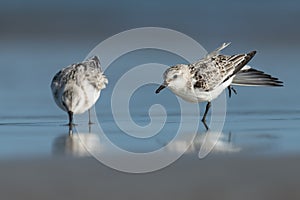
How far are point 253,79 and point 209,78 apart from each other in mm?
978

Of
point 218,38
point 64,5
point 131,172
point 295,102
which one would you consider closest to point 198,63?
point 295,102

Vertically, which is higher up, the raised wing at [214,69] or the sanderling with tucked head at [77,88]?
the raised wing at [214,69]

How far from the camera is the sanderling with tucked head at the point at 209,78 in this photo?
10.1 metres

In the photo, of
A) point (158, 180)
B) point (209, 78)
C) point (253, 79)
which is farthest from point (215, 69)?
point (158, 180)

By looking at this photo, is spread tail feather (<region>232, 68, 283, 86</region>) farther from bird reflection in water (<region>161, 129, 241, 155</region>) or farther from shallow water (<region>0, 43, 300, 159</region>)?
bird reflection in water (<region>161, 129, 241, 155</region>)

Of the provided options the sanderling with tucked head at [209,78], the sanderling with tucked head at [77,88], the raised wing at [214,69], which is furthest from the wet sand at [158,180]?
the raised wing at [214,69]

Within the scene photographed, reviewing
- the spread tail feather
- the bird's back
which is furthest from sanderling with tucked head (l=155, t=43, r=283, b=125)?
the bird's back

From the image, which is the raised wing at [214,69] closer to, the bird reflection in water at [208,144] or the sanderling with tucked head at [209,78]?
the sanderling with tucked head at [209,78]

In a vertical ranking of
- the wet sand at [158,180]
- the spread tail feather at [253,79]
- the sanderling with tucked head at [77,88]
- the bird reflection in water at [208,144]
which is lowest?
the wet sand at [158,180]

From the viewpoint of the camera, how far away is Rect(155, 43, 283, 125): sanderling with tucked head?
1009 centimetres

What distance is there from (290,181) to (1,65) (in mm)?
7248

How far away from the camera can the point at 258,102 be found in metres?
11.3

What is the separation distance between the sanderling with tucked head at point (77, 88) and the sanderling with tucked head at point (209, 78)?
31.6 inches

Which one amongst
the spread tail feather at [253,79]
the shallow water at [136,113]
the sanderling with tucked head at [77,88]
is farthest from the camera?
the spread tail feather at [253,79]
